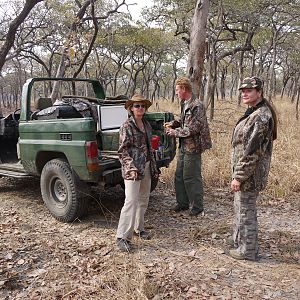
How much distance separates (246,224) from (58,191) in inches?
107

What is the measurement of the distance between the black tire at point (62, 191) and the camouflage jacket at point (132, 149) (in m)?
1.01

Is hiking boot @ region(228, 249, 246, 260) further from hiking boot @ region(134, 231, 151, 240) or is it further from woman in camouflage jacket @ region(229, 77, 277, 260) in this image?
hiking boot @ region(134, 231, 151, 240)

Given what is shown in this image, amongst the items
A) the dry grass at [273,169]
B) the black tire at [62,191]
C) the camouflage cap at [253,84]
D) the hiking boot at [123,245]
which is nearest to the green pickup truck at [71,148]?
the black tire at [62,191]

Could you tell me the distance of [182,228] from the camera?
477 cm

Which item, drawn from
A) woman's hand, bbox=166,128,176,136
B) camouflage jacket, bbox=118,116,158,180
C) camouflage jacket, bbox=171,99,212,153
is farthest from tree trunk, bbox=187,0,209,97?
camouflage jacket, bbox=118,116,158,180

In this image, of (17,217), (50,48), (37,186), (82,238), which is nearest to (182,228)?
(82,238)

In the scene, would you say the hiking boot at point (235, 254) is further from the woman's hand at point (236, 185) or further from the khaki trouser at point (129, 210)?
the khaki trouser at point (129, 210)

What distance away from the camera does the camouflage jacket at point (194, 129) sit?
4852 mm

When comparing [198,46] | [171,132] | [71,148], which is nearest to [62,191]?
[71,148]

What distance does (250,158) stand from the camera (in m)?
3.48

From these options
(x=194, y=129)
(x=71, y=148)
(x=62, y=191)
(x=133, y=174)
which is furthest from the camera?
(x=62, y=191)

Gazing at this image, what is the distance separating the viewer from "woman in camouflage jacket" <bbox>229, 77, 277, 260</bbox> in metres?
3.46

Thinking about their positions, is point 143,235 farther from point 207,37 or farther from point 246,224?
point 207,37

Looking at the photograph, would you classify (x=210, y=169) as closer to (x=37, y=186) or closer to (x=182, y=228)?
(x=182, y=228)
